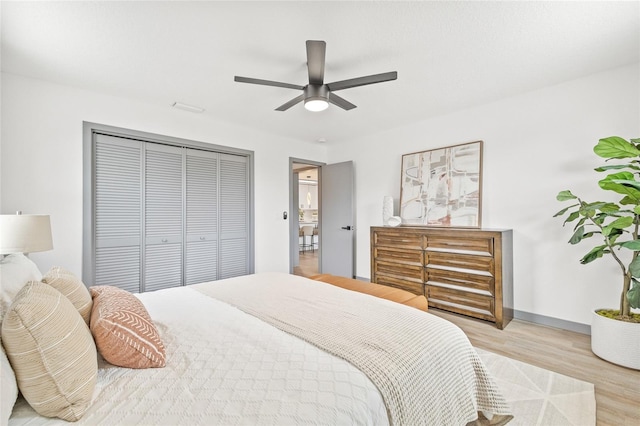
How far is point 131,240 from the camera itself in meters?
3.38

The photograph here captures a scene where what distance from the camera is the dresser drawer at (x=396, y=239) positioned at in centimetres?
369

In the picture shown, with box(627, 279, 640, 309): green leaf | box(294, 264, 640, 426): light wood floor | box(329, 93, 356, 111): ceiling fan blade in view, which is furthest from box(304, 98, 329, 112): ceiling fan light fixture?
box(627, 279, 640, 309): green leaf

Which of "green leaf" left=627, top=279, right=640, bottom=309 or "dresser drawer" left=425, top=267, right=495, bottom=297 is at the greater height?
"green leaf" left=627, top=279, right=640, bottom=309

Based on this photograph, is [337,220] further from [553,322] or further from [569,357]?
[569,357]

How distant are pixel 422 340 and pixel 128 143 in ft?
12.0

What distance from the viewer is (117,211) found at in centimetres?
328

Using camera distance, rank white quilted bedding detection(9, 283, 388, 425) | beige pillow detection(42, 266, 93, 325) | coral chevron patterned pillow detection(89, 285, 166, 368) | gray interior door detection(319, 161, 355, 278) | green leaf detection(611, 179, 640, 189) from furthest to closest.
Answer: gray interior door detection(319, 161, 355, 278)
green leaf detection(611, 179, 640, 189)
beige pillow detection(42, 266, 93, 325)
coral chevron patterned pillow detection(89, 285, 166, 368)
white quilted bedding detection(9, 283, 388, 425)

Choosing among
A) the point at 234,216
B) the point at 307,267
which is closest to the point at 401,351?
the point at 234,216

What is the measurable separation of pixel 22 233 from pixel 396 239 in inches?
143

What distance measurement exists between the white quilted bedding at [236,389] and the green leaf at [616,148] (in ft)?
8.82

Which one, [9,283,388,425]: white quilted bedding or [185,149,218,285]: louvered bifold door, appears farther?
[185,149,218,285]: louvered bifold door

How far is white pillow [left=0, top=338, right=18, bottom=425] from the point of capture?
0.78m

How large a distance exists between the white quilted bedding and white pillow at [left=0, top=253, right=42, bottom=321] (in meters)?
0.43

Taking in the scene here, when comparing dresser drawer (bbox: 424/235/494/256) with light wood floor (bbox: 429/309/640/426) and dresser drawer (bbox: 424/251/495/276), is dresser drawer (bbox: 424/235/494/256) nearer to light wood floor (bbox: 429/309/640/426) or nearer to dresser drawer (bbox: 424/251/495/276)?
dresser drawer (bbox: 424/251/495/276)
